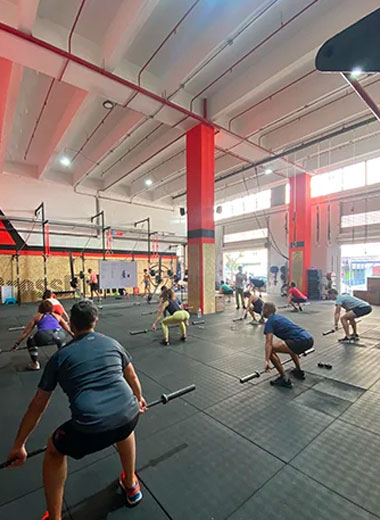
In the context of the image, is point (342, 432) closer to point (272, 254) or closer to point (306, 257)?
point (306, 257)

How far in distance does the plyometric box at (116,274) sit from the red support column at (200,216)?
270cm

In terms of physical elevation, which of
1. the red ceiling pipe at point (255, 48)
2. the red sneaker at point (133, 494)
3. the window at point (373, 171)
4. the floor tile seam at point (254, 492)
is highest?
the red ceiling pipe at point (255, 48)

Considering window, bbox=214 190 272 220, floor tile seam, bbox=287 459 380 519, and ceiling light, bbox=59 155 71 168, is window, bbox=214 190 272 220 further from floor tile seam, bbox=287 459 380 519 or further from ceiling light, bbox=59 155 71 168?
floor tile seam, bbox=287 459 380 519

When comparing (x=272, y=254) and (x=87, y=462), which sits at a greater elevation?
(x=272, y=254)

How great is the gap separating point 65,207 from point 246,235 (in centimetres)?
943

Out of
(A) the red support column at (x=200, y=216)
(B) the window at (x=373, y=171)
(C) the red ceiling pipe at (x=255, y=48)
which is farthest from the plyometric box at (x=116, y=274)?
(B) the window at (x=373, y=171)

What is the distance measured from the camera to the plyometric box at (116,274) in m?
8.41

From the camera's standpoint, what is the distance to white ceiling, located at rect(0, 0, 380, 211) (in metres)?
4.27

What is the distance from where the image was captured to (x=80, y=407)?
1.21 m

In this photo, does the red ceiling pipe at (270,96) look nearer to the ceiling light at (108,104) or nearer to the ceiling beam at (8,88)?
the ceiling light at (108,104)

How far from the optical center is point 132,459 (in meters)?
1.47

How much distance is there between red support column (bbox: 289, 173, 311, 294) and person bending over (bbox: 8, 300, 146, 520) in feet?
34.6

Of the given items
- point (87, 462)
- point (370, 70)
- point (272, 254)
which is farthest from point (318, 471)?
point (272, 254)

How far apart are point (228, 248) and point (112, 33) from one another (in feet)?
39.1
